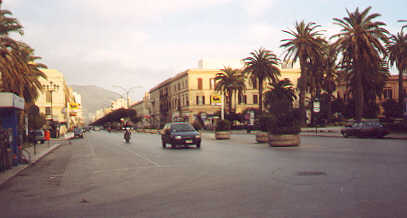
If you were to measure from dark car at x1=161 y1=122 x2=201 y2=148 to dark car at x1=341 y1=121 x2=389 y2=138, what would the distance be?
14757 mm

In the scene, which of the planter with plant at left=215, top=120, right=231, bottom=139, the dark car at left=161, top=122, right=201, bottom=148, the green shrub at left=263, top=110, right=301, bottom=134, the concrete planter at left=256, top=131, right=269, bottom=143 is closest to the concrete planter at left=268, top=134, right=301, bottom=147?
the green shrub at left=263, top=110, right=301, bottom=134

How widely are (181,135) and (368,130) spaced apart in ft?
52.6

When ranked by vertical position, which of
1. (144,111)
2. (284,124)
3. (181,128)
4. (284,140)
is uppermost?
(144,111)

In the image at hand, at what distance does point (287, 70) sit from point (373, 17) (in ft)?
177

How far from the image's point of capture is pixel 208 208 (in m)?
7.50

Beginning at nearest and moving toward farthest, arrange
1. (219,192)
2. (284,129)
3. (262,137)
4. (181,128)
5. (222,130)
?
(219,192) → (284,129) → (181,128) → (262,137) → (222,130)

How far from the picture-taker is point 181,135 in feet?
88.1

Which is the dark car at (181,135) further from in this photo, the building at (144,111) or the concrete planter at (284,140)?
the building at (144,111)

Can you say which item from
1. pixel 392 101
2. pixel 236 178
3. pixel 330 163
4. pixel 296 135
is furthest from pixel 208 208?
pixel 392 101

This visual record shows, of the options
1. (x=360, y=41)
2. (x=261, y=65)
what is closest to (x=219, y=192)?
(x=360, y=41)

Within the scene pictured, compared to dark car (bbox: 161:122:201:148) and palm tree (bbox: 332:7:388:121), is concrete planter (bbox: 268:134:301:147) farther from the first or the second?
palm tree (bbox: 332:7:388:121)

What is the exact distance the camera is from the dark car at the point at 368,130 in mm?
34344

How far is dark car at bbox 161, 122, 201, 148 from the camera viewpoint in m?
26.7

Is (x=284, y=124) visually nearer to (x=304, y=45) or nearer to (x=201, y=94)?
(x=304, y=45)
